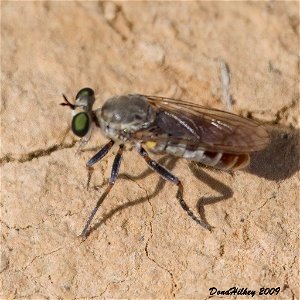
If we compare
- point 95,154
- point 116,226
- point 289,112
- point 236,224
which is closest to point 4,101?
point 95,154

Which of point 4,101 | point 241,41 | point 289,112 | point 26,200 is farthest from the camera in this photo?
point 241,41

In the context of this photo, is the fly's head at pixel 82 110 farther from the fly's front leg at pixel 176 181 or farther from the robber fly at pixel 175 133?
the fly's front leg at pixel 176 181

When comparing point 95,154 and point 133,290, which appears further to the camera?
point 95,154

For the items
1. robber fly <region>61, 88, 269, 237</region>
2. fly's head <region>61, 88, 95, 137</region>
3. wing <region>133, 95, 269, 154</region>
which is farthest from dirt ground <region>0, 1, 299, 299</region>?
wing <region>133, 95, 269, 154</region>

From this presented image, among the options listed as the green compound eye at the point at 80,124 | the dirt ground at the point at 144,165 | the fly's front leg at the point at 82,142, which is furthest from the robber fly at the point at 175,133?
the dirt ground at the point at 144,165

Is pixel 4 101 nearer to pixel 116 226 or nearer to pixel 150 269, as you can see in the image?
pixel 116 226

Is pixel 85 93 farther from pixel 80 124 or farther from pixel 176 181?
pixel 176 181

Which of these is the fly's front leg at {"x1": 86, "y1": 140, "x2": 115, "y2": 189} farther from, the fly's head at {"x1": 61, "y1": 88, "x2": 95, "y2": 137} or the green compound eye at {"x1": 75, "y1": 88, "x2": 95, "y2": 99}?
the green compound eye at {"x1": 75, "y1": 88, "x2": 95, "y2": 99}

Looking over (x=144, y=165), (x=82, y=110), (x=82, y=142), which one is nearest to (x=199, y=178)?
(x=144, y=165)
